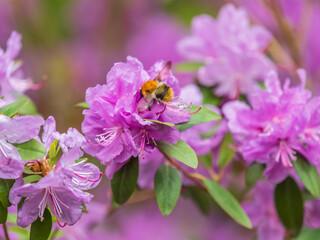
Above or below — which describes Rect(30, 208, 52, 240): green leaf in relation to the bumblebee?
below

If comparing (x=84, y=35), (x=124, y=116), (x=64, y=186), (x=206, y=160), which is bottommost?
(x=84, y=35)

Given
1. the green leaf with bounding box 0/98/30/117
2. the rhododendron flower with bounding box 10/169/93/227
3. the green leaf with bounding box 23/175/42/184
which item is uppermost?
the green leaf with bounding box 0/98/30/117

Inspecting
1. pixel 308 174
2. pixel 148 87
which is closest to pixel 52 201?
pixel 148 87

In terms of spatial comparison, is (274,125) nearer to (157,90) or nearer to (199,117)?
(199,117)

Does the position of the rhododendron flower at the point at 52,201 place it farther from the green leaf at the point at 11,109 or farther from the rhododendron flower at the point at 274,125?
the rhododendron flower at the point at 274,125

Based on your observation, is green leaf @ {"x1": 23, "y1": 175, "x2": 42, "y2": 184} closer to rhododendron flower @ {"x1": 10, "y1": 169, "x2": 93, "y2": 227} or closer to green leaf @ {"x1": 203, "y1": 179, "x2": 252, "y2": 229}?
rhododendron flower @ {"x1": 10, "y1": 169, "x2": 93, "y2": 227}

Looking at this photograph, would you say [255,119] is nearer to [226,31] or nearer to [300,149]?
[300,149]

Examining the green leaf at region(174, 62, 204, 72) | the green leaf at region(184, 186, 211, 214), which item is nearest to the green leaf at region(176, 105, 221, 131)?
the green leaf at region(184, 186, 211, 214)
